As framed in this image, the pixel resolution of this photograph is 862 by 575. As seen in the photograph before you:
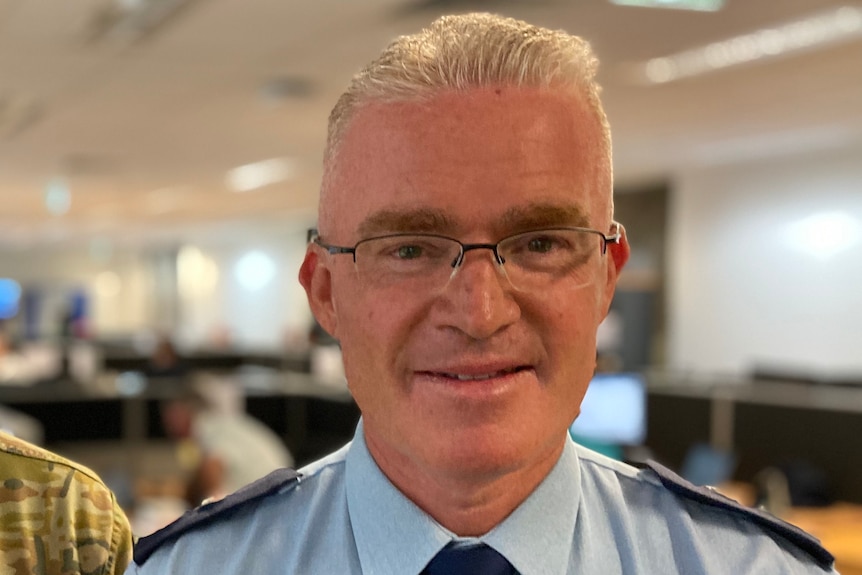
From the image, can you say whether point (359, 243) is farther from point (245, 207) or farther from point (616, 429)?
point (245, 207)

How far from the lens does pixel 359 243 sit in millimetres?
836

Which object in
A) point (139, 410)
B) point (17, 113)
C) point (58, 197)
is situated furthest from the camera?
point (58, 197)

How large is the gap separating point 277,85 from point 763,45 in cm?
250

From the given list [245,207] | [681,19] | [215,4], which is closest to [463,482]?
[215,4]

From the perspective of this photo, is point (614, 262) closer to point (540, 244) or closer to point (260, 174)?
point (540, 244)

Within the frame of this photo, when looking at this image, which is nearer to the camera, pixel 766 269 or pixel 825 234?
pixel 825 234

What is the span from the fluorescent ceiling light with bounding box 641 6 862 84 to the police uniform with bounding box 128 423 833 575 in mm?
3207

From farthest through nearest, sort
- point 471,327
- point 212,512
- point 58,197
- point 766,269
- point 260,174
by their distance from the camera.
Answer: point 58,197
point 260,174
point 766,269
point 212,512
point 471,327

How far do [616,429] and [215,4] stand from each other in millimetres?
2712

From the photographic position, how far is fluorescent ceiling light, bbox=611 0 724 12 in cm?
342

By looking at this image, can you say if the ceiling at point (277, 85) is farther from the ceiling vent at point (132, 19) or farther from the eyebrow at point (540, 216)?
the eyebrow at point (540, 216)

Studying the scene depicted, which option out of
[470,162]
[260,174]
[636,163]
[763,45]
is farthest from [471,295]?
[260,174]

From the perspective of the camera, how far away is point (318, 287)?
0.94m

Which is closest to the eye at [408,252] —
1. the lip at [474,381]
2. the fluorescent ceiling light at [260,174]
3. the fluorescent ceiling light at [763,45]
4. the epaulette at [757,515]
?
the lip at [474,381]
